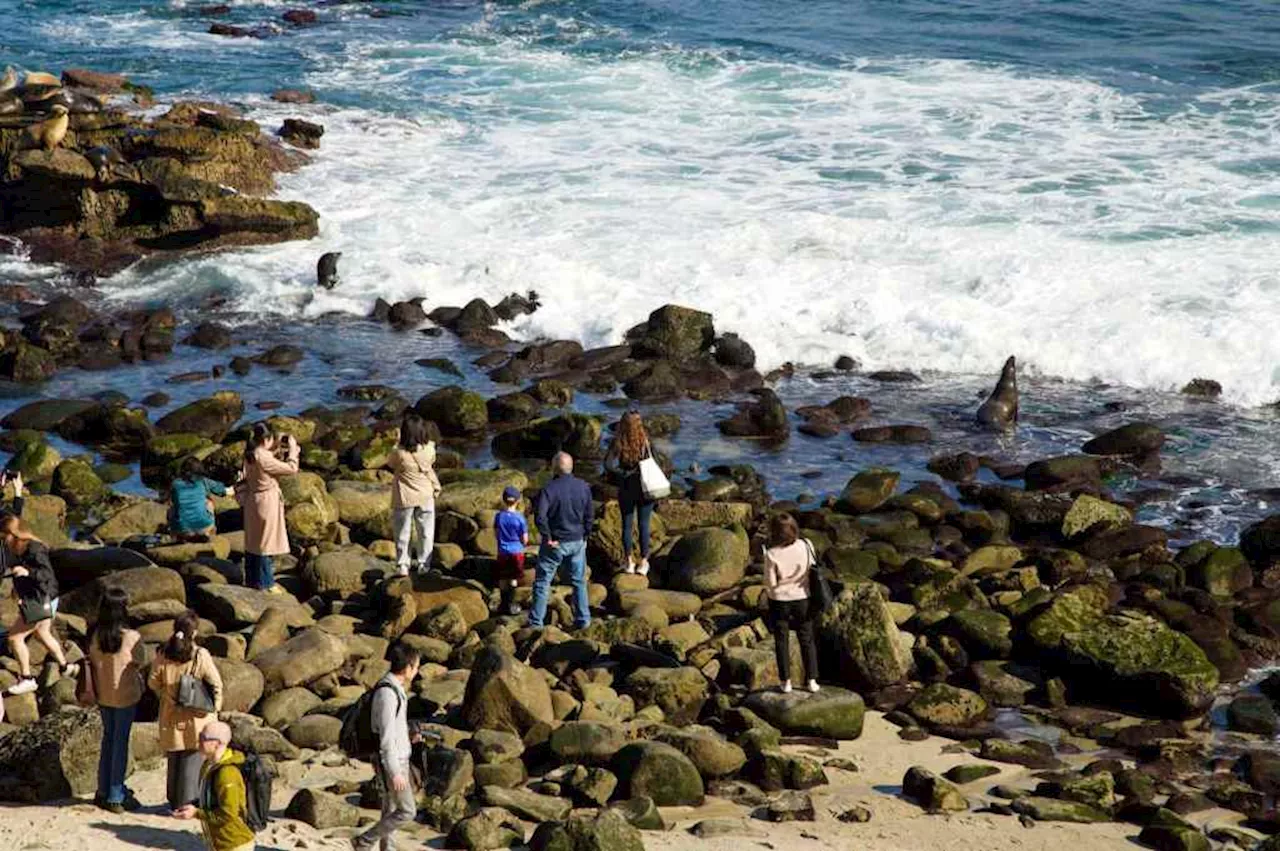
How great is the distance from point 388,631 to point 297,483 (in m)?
3.47

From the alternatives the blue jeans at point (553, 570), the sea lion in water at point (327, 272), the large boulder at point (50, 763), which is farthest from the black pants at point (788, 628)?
the sea lion in water at point (327, 272)

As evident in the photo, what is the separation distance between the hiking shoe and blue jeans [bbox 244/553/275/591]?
2.70 m

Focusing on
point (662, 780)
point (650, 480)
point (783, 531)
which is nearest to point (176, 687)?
point (662, 780)

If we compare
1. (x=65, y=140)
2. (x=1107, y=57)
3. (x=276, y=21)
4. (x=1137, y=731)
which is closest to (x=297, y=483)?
(x=1137, y=731)

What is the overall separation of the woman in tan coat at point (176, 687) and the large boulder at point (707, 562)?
253 inches

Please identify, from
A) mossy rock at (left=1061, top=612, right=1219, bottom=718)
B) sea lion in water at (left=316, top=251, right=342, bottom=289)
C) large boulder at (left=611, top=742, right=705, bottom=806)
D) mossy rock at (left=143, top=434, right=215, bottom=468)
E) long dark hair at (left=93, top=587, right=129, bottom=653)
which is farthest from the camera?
sea lion in water at (left=316, top=251, right=342, bottom=289)

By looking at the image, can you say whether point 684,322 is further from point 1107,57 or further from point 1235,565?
point 1107,57

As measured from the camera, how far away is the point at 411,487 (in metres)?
16.3

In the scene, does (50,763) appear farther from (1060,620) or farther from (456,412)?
(456,412)

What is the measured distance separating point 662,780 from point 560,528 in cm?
334

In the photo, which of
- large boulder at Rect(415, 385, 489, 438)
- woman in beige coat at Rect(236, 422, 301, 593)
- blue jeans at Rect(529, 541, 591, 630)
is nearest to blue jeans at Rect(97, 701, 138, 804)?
woman in beige coat at Rect(236, 422, 301, 593)

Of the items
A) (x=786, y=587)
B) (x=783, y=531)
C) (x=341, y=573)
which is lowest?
(x=341, y=573)

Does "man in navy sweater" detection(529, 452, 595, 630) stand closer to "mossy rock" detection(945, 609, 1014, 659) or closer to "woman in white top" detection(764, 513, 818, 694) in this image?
"woman in white top" detection(764, 513, 818, 694)

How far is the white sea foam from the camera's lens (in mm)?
26219
